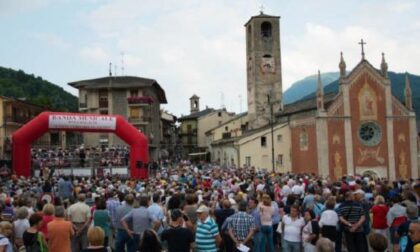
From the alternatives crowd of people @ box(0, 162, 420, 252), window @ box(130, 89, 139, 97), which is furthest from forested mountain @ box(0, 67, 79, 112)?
crowd of people @ box(0, 162, 420, 252)

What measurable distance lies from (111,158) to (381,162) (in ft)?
75.7

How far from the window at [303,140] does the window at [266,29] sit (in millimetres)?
15159

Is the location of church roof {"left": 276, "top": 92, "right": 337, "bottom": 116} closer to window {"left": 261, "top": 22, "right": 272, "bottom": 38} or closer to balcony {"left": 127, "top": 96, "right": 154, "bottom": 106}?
window {"left": 261, "top": 22, "right": 272, "bottom": 38}

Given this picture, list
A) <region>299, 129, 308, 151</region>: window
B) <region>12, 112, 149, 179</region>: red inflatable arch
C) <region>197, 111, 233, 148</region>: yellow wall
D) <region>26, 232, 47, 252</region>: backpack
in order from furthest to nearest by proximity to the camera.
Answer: <region>197, 111, 233, 148</region>: yellow wall < <region>299, 129, 308, 151</region>: window < <region>12, 112, 149, 179</region>: red inflatable arch < <region>26, 232, 47, 252</region>: backpack

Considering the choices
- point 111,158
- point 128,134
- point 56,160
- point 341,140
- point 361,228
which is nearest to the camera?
point 361,228

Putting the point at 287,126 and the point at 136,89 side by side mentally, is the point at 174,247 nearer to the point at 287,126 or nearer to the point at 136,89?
the point at 287,126

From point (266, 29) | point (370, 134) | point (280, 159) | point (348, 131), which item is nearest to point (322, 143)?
point (348, 131)

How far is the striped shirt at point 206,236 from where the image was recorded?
9.02 metres

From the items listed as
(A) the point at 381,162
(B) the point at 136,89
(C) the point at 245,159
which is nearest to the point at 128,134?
(C) the point at 245,159

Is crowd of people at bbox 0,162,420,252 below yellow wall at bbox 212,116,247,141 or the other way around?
below

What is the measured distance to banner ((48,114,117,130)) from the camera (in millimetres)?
30411

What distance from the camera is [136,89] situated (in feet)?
192

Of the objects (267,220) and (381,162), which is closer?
(267,220)

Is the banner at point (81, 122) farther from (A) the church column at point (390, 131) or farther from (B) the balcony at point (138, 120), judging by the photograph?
(B) the balcony at point (138, 120)
